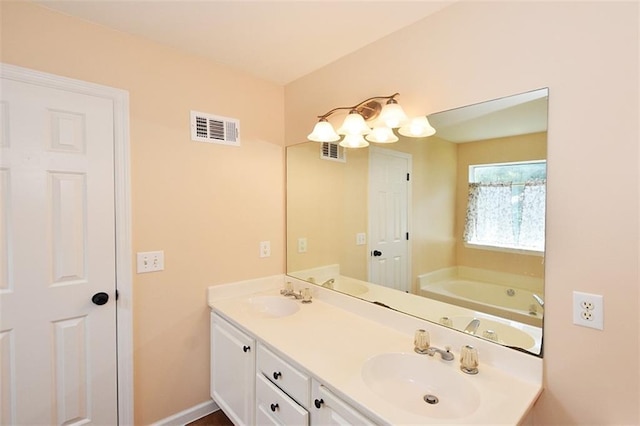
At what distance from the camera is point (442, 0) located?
1.37 meters

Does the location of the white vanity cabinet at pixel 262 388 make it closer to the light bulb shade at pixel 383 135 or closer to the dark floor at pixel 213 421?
the dark floor at pixel 213 421

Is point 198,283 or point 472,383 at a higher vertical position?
point 198,283

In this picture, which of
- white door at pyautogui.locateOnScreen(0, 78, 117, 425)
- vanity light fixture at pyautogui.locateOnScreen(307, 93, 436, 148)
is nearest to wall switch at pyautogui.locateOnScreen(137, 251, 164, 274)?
white door at pyautogui.locateOnScreen(0, 78, 117, 425)

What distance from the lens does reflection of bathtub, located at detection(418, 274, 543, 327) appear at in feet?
3.94

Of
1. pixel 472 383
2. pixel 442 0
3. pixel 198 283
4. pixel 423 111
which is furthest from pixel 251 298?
pixel 442 0

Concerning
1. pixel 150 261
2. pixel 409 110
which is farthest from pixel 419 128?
pixel 150 261

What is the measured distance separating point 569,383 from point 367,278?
99 centimetres

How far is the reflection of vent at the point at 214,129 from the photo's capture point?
1.90 meters

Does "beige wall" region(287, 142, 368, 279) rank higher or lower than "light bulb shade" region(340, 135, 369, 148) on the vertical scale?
lower

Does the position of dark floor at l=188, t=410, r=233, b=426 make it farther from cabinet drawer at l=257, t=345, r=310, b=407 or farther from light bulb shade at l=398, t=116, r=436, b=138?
light bulb shade at l=398, t=116, r=436, b=138

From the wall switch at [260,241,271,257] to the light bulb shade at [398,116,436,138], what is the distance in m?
1.27

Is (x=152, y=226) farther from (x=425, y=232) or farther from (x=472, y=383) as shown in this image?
(x=472, y=383)

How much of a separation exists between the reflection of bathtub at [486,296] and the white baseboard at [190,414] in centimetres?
159

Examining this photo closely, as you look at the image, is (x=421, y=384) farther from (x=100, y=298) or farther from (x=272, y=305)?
(x=100, y=298)
